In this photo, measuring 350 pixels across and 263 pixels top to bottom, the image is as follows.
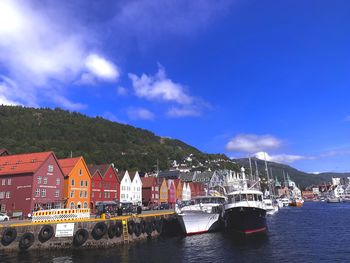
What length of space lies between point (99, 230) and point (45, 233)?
5782 millimetres

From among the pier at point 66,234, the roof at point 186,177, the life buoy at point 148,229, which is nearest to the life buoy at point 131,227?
the pier at point 66,234

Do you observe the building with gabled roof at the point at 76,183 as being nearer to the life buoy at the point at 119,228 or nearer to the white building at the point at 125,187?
the white building at the point at 125,187

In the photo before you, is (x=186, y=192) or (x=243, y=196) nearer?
(x=243, y=196)

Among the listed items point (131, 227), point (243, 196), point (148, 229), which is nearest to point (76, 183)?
point (148, 229)

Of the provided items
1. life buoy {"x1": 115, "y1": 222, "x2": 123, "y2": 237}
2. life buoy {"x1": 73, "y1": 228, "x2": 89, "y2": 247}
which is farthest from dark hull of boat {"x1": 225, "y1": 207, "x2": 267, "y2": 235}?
life buoy {"x1": 73, "y1": 228, "x2": 89, "y2": 247}

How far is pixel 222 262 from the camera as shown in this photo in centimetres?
2923

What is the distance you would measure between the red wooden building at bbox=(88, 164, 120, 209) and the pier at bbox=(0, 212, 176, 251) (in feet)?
125

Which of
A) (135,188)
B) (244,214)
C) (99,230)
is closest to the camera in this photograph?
(99,230)

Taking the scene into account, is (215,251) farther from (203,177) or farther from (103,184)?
(203,177)

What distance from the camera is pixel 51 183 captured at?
64375 millimetres

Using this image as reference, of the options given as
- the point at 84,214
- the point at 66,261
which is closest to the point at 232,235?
the point at 84,214

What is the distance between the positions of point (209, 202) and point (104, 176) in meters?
38.6

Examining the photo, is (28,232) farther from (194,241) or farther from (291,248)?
(291,248)

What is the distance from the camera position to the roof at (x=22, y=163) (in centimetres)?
6154
